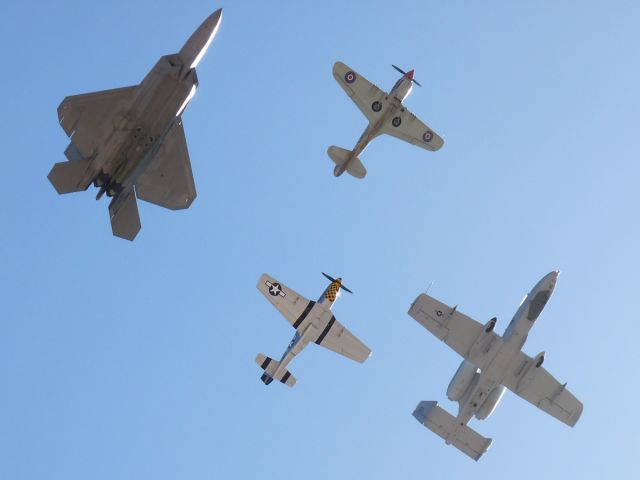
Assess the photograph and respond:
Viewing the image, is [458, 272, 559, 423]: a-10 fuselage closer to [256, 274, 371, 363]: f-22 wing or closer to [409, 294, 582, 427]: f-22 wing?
[409, 294, 582, 427]: f-22 wing

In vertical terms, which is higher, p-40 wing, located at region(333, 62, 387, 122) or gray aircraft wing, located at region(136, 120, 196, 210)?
p-40 wing, located at region(333, 62, 387, 122)

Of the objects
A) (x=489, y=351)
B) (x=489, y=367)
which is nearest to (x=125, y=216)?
(x=489, y=351)

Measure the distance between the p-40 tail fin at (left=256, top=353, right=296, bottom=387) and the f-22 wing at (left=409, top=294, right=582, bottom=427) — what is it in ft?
25.5

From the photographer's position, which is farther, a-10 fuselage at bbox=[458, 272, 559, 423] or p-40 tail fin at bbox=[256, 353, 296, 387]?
Result: p-40 tail fin at bbox=[256, 353, 296, 387]

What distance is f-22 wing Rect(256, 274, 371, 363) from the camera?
49.4m

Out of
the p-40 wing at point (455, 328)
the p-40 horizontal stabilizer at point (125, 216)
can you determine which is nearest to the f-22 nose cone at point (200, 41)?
the p-40 horizontal stabilizer at point (125, 216)

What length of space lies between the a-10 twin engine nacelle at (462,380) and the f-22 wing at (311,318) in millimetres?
5293

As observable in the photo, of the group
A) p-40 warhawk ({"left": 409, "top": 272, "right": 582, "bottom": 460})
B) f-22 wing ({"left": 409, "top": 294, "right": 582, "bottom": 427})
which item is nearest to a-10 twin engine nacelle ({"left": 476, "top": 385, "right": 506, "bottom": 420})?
p-40 warhawk ({"left": 409, "top": 272, "right": 582, "bottom": 460})

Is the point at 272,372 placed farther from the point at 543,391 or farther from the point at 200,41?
the point at 200,41

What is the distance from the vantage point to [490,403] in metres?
50.5

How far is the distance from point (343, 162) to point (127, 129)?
1756 centimetres

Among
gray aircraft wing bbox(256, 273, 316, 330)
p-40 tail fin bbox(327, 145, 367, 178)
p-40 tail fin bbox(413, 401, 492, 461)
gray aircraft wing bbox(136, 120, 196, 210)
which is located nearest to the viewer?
gray aircraft wing bbox(136, 120, 196, 210)

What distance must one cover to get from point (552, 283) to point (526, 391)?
7692mm

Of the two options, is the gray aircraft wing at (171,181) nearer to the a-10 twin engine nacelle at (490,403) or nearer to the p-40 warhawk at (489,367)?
the p-40 warhawk at (489,367)
